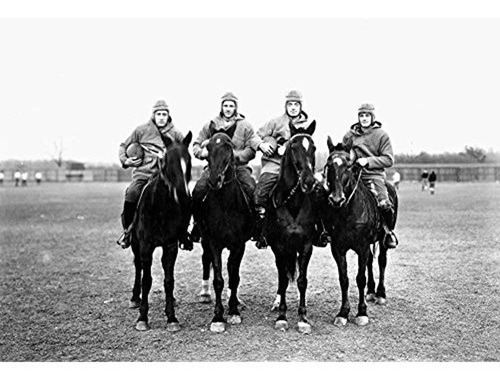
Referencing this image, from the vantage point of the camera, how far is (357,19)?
669 cm

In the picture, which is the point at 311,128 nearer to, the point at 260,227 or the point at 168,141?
the point at 260,227

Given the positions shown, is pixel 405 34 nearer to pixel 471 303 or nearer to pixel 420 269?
pixel 471 303

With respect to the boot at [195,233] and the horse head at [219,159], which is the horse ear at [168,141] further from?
the boot at [195,233]

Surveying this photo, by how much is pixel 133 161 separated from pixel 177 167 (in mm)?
1487

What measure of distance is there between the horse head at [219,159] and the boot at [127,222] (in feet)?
6.26

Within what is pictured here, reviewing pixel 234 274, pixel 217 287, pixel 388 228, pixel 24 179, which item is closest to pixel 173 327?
pixel 217 287

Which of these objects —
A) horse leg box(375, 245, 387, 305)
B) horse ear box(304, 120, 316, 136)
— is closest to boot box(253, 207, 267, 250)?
horse ear box(304, 120, 316, 136)

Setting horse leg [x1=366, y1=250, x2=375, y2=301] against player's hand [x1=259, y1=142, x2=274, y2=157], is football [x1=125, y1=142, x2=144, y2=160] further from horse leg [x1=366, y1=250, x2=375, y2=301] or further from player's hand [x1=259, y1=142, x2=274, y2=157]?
horse leg [x1=366, y1=250, x2=375, y2=301]

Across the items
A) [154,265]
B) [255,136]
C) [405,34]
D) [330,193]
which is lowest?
[154,265]

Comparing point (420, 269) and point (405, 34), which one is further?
point (420, 269)

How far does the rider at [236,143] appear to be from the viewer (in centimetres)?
723

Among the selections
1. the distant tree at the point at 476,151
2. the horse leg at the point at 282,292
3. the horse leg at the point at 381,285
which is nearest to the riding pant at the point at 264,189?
the horse leg at the point at 282,292

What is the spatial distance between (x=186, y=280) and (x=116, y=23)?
5396 millimetres
